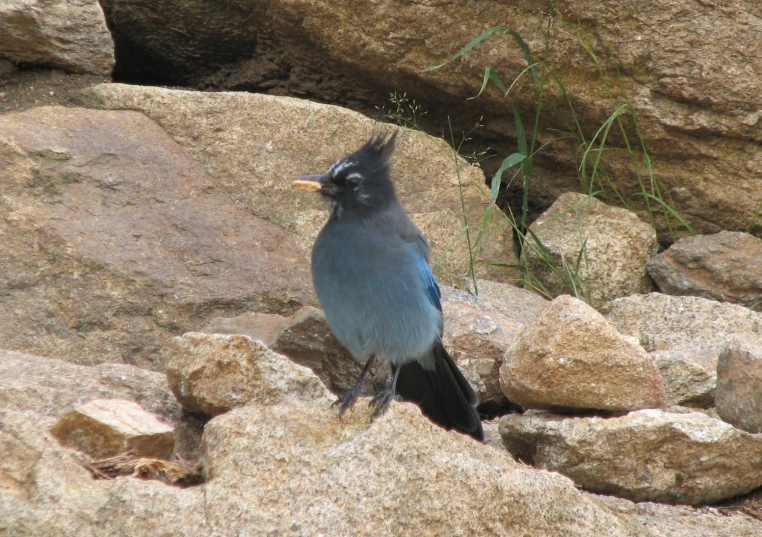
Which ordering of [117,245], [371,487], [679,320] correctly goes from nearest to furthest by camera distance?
[371,487] → [117,245] → [679,320]

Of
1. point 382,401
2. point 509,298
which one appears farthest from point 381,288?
point 509,298

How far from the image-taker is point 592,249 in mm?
5949

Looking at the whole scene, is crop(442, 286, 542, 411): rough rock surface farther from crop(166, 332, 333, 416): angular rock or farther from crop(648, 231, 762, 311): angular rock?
crop(166, 332, 333, 416): angular rock

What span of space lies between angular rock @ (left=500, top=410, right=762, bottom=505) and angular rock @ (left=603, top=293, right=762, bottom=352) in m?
1.28

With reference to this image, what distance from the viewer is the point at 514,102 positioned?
6223mm

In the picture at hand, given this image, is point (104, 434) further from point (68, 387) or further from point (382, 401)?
point (382, 401)

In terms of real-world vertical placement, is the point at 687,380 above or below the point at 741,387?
below

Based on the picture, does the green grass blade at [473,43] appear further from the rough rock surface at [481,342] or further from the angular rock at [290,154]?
the rough rock surface at [481,342]

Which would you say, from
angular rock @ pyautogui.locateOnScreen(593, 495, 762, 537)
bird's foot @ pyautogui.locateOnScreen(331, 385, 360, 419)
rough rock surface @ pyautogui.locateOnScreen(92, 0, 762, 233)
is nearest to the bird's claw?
bird's foot @ pyautogui.locateOnScreen(331, 385, 360, 419)

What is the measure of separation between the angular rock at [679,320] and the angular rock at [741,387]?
92 cm

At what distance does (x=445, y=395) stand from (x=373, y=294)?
568 mm

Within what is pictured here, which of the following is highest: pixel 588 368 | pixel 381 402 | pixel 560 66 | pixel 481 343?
pixel 560 66

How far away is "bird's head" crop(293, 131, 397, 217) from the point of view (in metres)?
4.54

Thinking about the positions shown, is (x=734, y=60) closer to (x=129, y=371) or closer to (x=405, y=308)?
(x=405, y=308)
